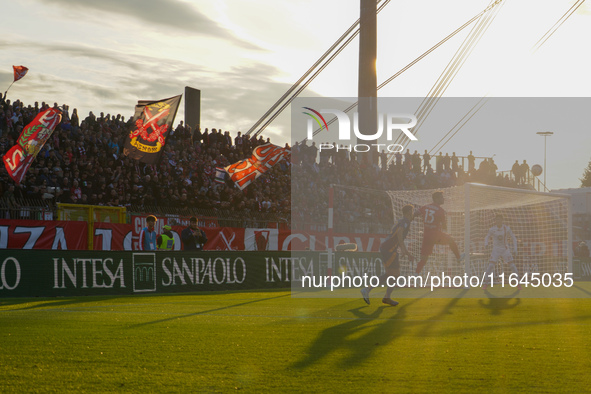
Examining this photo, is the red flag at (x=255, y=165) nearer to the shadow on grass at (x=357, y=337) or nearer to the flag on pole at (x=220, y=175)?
the flag on pole at (x=220, y=175)

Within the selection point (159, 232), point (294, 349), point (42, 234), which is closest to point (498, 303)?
point (294, 349)

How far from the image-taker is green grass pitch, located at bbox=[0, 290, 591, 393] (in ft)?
18.2

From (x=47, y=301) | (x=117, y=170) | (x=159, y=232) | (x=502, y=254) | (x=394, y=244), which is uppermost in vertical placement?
(x=117, y=170)

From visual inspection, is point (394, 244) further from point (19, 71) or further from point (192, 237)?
point (19, 71)

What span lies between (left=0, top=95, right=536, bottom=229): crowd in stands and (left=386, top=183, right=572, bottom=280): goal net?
4931 mm

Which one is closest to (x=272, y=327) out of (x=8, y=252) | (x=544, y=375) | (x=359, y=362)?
(x=359, y=362)

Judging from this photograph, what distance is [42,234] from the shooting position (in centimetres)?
1952

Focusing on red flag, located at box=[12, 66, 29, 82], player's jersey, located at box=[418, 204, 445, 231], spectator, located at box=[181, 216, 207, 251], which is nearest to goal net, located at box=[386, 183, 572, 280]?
player's jersey, located at box=[418, 204, 445, 231]

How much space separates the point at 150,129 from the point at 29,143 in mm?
4600

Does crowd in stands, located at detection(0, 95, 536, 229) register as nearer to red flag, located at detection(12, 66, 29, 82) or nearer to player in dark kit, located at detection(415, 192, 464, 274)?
red flag, located at detection(12, 66, 29, 82)

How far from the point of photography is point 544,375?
5.92 m

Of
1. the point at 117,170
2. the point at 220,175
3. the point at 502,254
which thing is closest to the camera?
the point at 502,254

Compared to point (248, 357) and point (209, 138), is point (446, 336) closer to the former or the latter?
point (248, 357)

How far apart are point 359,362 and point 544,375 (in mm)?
1631
